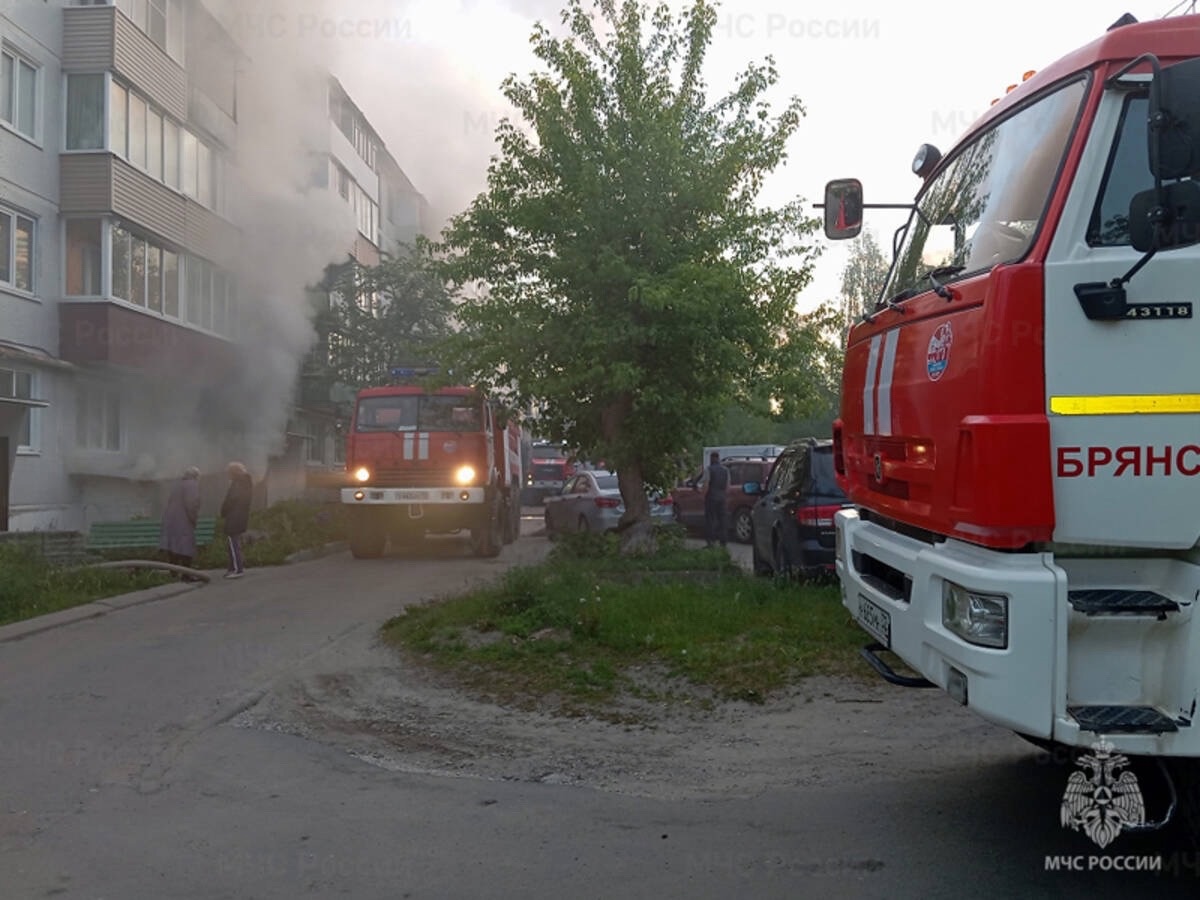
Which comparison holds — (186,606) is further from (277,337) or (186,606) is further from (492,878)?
(277,337)

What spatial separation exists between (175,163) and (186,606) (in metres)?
12.6

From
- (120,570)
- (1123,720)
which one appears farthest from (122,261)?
(1123,720)

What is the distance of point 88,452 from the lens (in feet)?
64.4

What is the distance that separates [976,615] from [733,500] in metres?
16.6

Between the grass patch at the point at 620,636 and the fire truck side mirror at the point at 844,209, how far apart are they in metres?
2.92

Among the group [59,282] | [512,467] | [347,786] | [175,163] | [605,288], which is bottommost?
[347,786]

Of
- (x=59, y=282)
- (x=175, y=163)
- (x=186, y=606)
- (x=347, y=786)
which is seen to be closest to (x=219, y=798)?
(x=347, y=786)

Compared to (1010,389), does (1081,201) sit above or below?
above

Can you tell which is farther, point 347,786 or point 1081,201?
point 347,786

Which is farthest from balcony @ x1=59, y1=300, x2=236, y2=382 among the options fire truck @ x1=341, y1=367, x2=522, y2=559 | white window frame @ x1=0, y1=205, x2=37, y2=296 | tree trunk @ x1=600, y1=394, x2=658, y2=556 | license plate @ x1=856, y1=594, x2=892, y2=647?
license plate @ x1=856, y1=594, x2=892, y2=647

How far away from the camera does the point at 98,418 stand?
2017 cm

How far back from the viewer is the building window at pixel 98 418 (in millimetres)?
19484

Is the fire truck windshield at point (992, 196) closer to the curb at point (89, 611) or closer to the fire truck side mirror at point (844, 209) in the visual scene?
the fire truck side mirror at point (844, 209)

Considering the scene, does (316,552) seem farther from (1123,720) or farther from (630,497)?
(1123,720)
